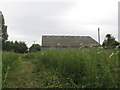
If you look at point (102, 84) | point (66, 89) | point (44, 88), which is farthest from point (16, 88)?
point (102, 84)

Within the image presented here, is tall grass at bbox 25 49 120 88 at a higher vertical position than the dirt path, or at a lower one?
higher

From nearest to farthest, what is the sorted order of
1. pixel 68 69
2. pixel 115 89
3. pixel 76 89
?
pixel 115 89, pixel 76 89, pixel 68 69

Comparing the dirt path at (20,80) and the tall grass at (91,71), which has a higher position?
the tall grass at (91,71)

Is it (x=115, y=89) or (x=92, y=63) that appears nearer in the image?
(x=115, y=89)

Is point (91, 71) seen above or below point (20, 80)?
above

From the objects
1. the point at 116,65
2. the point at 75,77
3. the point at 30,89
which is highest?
the point at 116,65

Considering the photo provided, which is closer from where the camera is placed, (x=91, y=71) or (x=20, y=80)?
(x=91, y=71)

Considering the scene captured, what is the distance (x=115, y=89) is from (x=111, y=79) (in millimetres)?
143

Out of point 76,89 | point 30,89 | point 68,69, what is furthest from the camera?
point 68,69

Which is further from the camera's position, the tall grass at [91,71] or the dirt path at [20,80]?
the dirt path at [20,80]

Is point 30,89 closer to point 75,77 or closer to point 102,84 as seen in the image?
point 75,77

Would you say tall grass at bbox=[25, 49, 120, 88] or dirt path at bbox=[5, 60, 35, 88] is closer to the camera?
tall grass at bbox=[25, 49, 120, 88]

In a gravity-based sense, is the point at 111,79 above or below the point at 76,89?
above

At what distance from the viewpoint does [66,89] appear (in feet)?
10.3
